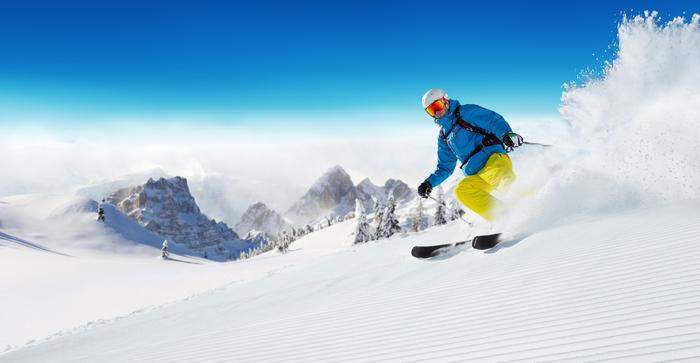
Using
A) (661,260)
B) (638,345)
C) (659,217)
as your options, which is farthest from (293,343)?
(659,217)

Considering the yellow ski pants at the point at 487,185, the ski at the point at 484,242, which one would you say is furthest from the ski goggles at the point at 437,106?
the ski at the point at 484,242

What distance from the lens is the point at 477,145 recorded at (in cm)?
931

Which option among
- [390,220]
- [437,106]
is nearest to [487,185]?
[437,106]

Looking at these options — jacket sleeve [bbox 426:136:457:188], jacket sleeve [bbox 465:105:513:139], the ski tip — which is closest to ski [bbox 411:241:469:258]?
the ski tip

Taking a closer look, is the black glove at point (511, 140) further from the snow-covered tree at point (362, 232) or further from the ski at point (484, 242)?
the snow-covered tree at point (362, 232)

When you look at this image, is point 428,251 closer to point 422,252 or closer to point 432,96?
point 422,252

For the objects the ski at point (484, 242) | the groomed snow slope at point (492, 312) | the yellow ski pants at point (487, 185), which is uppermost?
the yellow ski pants at point (487, 185)

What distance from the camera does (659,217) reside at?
301 inches

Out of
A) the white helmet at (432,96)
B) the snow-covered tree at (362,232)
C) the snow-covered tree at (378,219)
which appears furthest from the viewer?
the snow-covered tree at (362,232)

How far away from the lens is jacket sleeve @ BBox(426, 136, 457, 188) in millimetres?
10109

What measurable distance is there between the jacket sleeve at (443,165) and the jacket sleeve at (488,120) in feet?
3.57

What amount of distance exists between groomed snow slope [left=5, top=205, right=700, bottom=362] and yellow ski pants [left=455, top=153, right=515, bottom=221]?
94 centimetres

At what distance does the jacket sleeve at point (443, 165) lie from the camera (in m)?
10.1

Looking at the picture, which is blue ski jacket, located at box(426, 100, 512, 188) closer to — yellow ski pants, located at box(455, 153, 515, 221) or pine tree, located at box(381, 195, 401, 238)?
yellow ski pants, located at box(455, 153, 515, 221)
